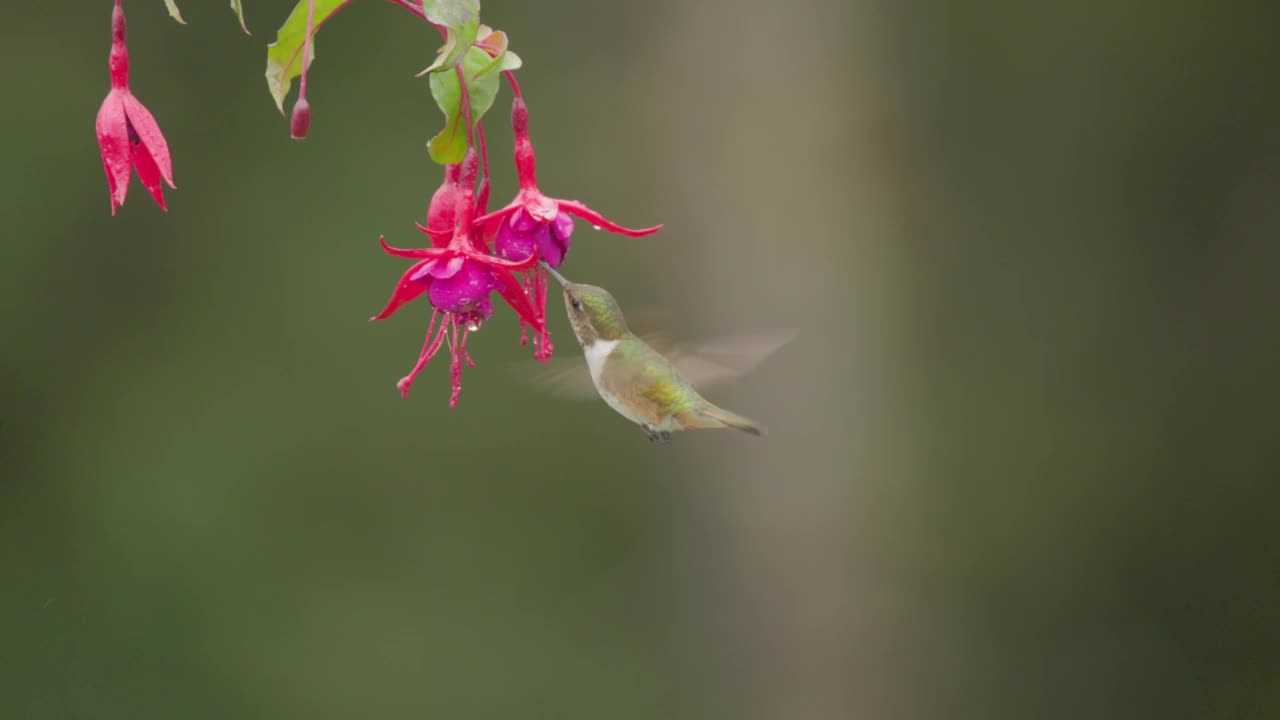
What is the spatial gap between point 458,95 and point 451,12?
121 mm

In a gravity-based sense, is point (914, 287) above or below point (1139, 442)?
above

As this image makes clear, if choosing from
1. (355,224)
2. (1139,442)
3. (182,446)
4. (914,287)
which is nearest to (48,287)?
(182,446)

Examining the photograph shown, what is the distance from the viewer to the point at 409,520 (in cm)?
338

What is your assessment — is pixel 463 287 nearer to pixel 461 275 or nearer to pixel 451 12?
pixel 461 275

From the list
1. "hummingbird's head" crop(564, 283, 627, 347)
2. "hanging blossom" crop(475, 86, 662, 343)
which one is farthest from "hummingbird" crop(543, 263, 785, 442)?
"hanging blossom" crop(475, 86, 662, 343)

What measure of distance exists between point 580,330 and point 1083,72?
2.42m

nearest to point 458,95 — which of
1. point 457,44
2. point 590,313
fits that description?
point 457,44

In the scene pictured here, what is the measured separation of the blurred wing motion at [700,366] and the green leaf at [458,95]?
0.30 meters

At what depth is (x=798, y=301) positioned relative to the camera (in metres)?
3.20

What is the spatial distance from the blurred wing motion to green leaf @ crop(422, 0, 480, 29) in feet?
1.39

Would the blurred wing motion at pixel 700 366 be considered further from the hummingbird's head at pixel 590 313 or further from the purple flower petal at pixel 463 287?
the purple flower petal at pixel 463 287

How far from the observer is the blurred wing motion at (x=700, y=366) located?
130 cm

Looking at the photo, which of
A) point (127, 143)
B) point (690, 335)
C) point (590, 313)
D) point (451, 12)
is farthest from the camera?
point (690, 335)

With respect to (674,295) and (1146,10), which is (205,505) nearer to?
(674,295)
